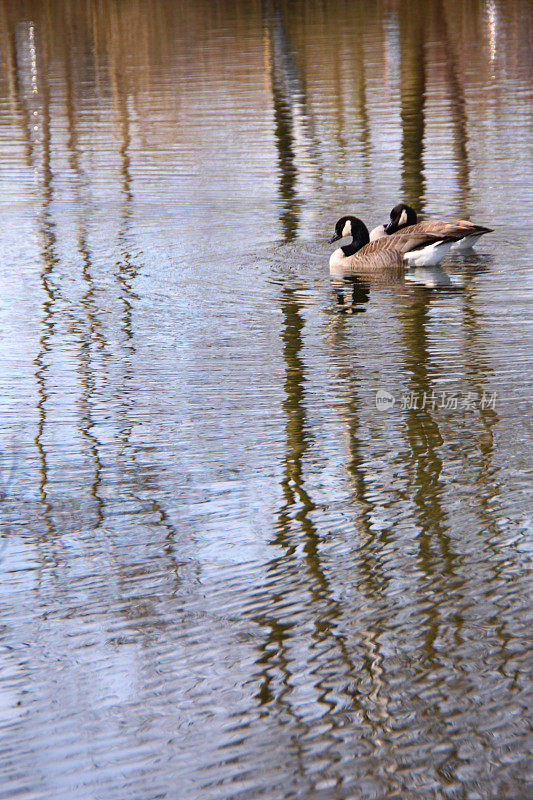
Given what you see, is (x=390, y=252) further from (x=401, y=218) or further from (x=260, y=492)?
(x=260, y=492)

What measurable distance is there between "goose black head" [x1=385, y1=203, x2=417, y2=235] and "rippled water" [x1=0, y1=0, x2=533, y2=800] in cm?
78

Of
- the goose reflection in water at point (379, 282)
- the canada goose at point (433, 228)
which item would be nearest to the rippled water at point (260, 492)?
the goose reflection in water at point (379, 282)

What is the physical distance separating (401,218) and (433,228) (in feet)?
2.82

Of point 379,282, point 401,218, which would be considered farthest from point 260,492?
point 401,218

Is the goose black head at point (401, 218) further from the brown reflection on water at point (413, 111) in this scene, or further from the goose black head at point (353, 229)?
the brown reflection on water at point (413, 111)

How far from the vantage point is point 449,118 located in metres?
19.9

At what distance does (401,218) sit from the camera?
12.5 m

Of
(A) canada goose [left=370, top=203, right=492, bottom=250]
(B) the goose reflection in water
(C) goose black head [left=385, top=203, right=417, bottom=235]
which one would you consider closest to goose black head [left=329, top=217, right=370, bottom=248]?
(A) canada goose [left=370, top=203, right=492, bottom=250]

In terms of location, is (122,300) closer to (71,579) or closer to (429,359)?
(429,359)

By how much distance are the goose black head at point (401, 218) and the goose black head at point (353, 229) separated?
1.12 feet

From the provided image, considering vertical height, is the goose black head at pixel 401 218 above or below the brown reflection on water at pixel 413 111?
below

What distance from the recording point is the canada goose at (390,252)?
11.5m

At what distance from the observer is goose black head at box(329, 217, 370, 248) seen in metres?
12.1

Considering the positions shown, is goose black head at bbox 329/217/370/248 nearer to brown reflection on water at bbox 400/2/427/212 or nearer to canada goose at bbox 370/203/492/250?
canada goose at bbox 370/203/492/250
